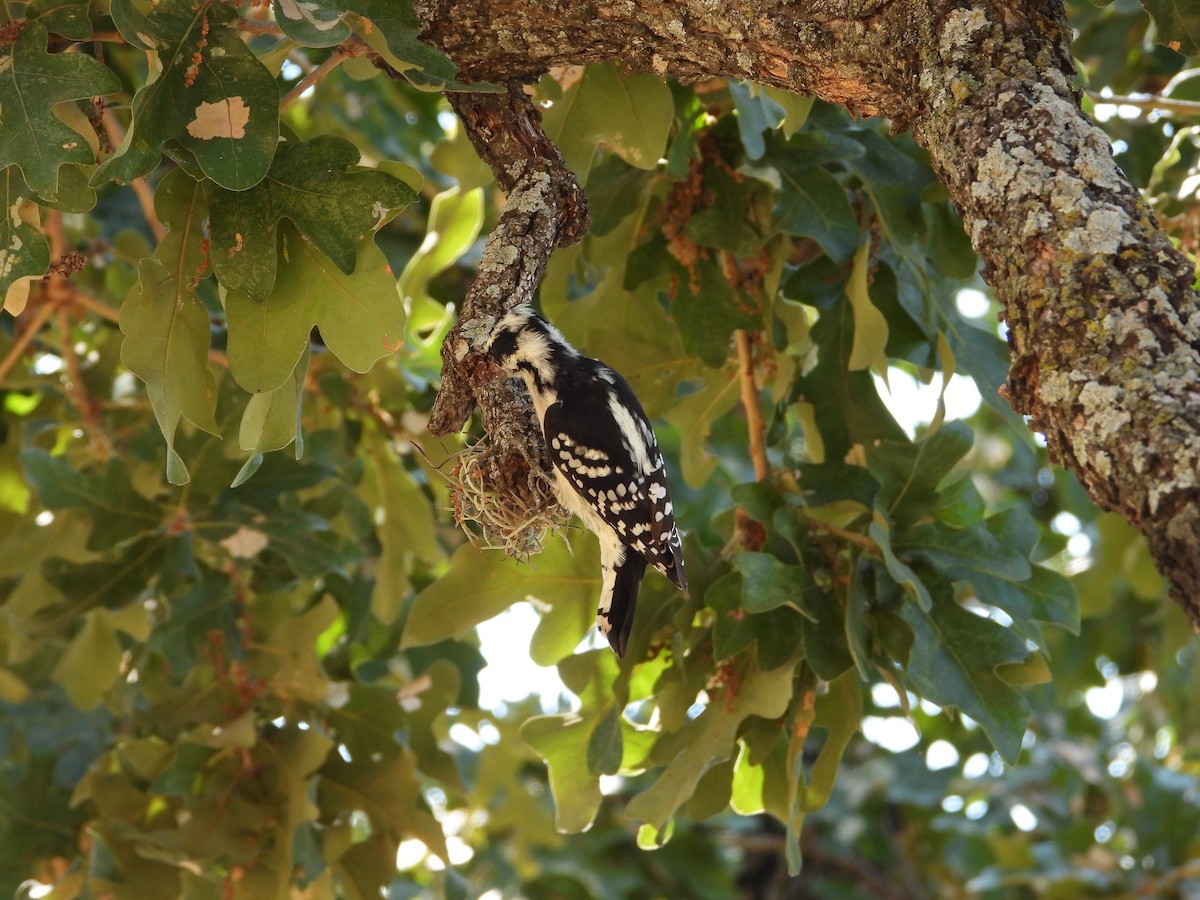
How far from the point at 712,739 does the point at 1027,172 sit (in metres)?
1.32

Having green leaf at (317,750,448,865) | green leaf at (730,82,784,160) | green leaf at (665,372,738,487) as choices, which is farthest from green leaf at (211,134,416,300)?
green leaf at (317,750,448,865)

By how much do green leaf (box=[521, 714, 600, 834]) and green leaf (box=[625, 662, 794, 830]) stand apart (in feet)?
0.68

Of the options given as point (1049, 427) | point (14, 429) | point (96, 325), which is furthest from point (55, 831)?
point (1049, 427)

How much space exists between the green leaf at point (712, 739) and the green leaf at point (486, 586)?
0.39 metres

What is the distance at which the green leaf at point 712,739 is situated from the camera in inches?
101

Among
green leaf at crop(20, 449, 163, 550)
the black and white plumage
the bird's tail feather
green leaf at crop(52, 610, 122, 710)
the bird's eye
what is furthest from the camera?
green leaf at crop(52, 610, 122, 710)

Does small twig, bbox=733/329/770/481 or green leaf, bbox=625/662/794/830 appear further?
small twig, bbox=733/329/770/481

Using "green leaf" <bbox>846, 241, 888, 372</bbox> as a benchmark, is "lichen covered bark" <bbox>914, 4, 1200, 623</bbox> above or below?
above

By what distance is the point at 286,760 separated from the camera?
3256 mm

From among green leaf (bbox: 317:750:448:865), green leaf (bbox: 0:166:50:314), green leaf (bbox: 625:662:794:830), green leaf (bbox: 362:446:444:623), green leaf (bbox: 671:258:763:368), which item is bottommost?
green leaf (bbox: 317:750:448:865)

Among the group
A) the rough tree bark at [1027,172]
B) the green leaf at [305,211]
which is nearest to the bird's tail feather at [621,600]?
the green leaf at [305,211]

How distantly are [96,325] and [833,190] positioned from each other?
95.4 inches

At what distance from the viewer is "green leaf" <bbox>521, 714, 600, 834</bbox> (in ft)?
9.24

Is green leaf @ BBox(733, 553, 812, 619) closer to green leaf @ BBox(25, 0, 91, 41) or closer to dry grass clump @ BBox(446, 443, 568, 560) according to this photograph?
dry grass clump @ BBox(446, 443, 568, 560)
